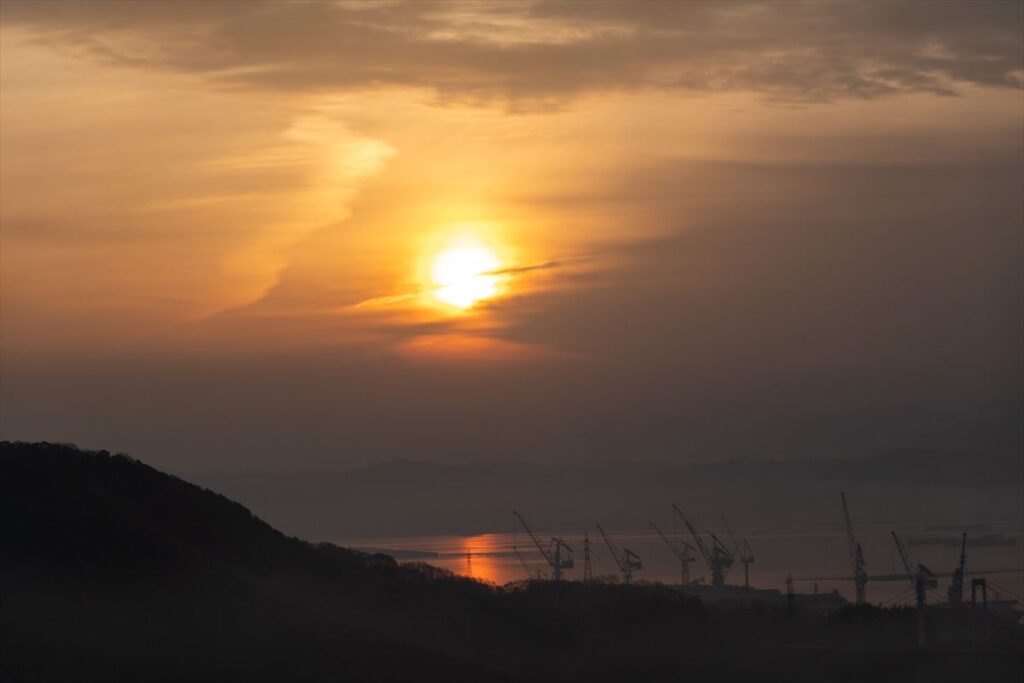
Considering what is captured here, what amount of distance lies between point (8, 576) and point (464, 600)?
108 ft

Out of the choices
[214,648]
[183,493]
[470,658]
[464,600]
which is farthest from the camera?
[464,600]

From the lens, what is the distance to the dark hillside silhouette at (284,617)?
44.2m

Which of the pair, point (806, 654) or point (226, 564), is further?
point (806, 654)

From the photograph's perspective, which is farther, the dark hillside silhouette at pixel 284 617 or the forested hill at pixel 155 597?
the dark hillside silhouette at pixel 284 617

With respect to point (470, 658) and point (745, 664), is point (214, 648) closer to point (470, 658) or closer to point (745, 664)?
point (470, 658)

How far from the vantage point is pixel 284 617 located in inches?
2016

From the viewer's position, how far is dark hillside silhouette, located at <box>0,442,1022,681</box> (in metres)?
44.2

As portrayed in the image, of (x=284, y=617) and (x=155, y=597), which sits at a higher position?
(x=155, y=597)

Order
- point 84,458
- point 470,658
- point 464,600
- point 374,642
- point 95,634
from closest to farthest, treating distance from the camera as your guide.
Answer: point 95,634, point 374,642, point 470,658, point 84,458, point 464,600

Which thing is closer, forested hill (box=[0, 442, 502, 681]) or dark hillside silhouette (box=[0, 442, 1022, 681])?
forested hill (box=[0, 442, 502, 681])

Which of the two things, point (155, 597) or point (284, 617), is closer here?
point (155, 597)

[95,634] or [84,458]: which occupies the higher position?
[84,458]

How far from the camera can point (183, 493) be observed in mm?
70000

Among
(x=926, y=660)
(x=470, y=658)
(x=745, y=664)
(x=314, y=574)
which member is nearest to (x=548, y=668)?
(x=470, y=658)
